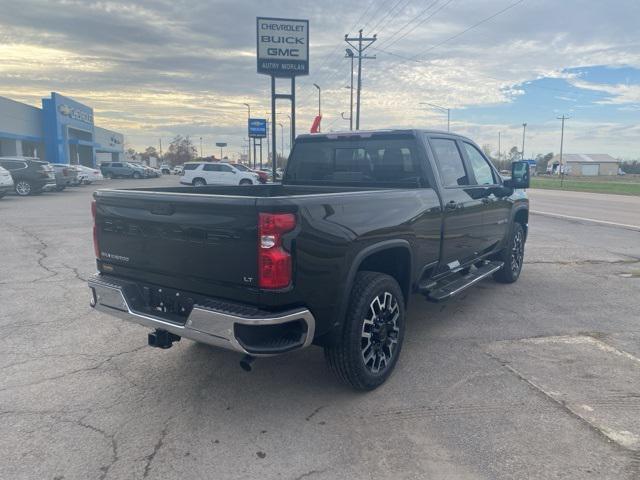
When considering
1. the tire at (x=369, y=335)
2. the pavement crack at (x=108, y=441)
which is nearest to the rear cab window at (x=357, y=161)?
the tire at (x=369, y=335)

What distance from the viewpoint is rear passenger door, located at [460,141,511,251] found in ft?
19.1

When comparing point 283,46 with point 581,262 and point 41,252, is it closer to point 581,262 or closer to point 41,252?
point 41,252

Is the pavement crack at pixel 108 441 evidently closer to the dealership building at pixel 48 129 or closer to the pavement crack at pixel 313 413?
the pavement crack at pixel 313 413

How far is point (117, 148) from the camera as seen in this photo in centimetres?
8238

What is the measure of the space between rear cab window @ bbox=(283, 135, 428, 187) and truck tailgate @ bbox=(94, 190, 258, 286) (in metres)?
2.25

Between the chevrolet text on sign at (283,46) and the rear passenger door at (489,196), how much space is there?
14.3m

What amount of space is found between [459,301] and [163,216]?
4.10m

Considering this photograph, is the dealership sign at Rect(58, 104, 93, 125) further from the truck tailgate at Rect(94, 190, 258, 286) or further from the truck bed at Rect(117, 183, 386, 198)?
the truck tailgate at Rect(94, 190, 258, 286)

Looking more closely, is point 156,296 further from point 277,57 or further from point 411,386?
point 277,57

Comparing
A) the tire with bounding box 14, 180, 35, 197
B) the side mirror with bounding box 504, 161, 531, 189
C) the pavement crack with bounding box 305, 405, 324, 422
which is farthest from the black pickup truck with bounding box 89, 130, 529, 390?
the tire with bounding box 14, 180, 35, 197

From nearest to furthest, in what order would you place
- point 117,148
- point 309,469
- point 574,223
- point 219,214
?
point 309,469
point 219,214
point 574,223
point 117,148

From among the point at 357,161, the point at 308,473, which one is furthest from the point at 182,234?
the point at 357,161

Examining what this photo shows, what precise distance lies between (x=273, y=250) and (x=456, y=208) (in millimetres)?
2617

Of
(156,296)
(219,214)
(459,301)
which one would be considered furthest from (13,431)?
(459,301)
